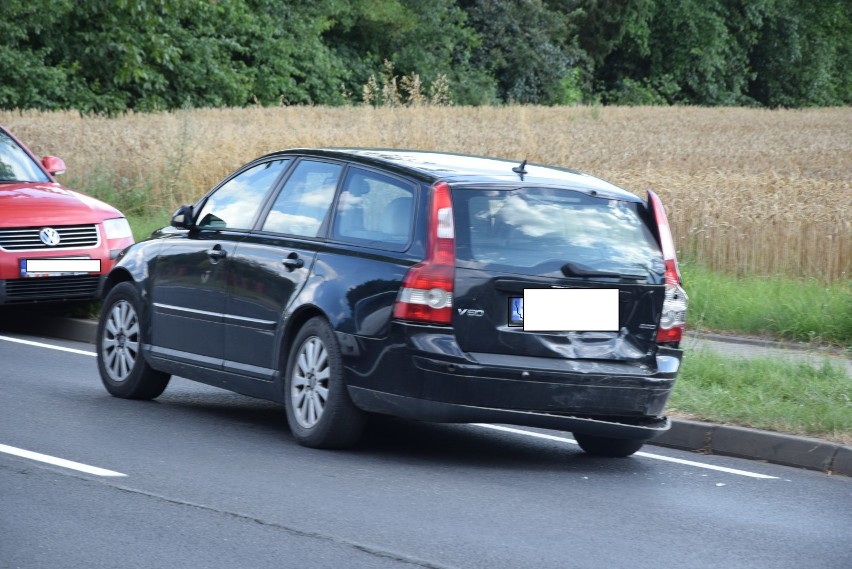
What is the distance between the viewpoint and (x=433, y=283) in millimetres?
7152

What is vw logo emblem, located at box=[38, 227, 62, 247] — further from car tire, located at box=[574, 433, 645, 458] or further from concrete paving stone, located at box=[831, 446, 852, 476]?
concrete paving stone, located at box=[831, 446, 852, 476]

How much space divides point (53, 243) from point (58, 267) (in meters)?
0.22

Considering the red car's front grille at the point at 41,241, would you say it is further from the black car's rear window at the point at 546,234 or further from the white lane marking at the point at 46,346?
the black car's rear window at the point at 546,234

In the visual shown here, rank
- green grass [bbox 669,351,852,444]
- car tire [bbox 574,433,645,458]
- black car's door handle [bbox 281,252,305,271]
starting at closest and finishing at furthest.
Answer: black car's door handle [bbox 281,252,305,271], car tire [bbox 574,433,645,458], green grass [bbox 669,351,852,444]

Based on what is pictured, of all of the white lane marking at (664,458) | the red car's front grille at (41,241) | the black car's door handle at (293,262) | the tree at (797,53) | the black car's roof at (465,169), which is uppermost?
the black car's roof at (465,169)

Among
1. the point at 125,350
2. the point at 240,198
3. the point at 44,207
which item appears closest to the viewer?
the point at 240,198

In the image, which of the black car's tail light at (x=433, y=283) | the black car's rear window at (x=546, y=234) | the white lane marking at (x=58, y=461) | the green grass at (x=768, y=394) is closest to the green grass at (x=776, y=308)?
the green grass at (x=768, y=394)

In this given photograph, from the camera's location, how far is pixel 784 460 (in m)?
8.21

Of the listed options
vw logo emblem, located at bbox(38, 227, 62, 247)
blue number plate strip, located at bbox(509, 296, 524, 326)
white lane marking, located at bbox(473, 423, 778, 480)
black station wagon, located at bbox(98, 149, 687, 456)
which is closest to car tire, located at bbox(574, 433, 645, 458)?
black station wagon, located at bbox(98, 149, 687, 456)

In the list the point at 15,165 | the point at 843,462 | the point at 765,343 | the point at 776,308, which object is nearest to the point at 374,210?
the point at 843,462

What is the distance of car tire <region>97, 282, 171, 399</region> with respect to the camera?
932 centimetres

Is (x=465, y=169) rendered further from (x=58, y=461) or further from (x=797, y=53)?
(x=797, y=53)

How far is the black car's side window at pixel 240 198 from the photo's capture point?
8.62 meters

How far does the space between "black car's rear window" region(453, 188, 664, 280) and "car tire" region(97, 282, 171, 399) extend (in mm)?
2845
